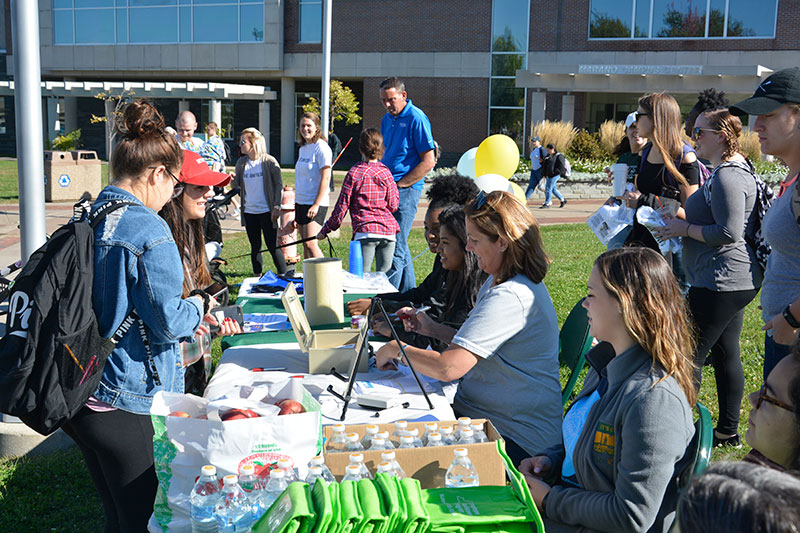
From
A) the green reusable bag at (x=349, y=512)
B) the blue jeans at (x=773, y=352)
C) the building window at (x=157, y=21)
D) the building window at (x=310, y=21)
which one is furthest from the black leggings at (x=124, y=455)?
the building window at (x=157, y=21)

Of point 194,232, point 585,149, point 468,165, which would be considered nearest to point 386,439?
point 194,232

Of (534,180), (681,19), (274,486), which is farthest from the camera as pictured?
(681,19)

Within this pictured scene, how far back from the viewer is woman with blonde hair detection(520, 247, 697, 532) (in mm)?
2195

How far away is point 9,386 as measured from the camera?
239 cm

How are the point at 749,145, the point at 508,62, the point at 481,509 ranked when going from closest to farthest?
1. the point at 481,509
2. the point at 749,145
3. the point at 508,62

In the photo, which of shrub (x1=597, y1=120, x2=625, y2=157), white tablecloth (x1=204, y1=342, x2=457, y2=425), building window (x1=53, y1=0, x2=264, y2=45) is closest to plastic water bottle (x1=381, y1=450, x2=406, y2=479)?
white tablecloth (x1=204, y1=342, x2=457, y2=425)

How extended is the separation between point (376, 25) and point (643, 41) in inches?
474

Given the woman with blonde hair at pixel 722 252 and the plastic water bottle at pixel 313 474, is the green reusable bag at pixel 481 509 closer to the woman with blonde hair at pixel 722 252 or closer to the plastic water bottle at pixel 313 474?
the plastic water bottle at pixel 313 474

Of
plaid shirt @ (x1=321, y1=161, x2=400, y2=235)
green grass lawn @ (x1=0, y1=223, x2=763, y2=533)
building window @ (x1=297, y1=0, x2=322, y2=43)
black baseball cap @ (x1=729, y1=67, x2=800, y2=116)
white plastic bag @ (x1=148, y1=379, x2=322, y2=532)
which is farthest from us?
building window @ (x1=297, y1=0, x2=322, y2=43)

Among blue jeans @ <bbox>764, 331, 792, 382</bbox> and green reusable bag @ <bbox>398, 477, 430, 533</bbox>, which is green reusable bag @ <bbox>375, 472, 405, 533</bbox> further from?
blue jeans @ <bbox>764, 331, 792, 382</bbox>

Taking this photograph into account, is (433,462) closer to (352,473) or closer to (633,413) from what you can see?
(352,473)

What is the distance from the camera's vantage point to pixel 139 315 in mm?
2564

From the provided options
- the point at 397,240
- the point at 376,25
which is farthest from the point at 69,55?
the point at 397,240

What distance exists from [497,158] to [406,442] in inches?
221
